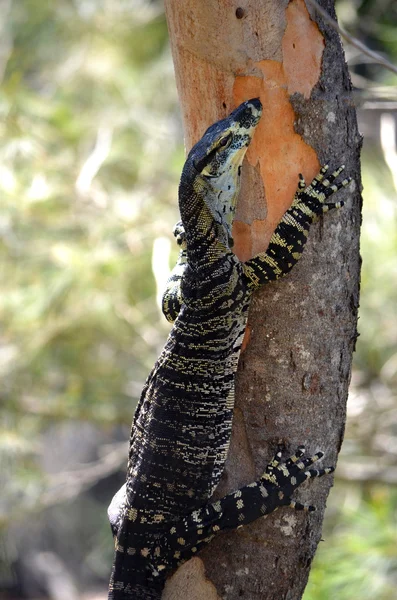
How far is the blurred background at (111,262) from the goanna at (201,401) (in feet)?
5.99

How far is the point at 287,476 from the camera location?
2.39 metres

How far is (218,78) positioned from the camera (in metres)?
2.40

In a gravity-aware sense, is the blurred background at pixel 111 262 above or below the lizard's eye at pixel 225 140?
above

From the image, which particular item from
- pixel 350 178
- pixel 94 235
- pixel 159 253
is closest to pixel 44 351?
pixel 94 235

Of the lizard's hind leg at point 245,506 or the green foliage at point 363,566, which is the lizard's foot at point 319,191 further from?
the green foliage at point 363,566

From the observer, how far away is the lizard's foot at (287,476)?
240 centimetres

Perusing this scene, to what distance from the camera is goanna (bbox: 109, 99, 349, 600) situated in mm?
2381

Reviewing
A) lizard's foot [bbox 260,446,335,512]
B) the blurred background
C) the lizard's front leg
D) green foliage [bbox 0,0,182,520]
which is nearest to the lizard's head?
the lizard's front leg

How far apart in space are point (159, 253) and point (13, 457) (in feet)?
7.84

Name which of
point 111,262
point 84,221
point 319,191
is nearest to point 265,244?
point 319,191

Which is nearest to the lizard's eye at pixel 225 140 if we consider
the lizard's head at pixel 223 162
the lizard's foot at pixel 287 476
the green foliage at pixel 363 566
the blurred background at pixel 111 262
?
the lizard's head at pixel 223 162

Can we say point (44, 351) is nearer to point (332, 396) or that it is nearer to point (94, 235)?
point (94, 235)

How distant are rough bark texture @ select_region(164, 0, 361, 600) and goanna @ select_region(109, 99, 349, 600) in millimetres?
55

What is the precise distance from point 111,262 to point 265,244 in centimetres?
274
